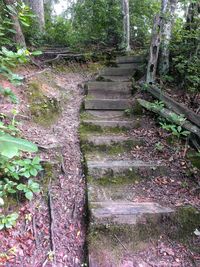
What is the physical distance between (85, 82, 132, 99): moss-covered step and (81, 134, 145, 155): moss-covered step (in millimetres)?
1831

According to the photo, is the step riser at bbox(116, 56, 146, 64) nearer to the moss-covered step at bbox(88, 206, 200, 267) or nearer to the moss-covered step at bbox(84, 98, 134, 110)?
the moss-covered step at bbox(84, 98, 134, 110)

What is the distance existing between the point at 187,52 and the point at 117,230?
4386 mm

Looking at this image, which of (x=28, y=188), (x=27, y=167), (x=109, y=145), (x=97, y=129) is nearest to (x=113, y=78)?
(x=97, y=129)

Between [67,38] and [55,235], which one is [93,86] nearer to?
[67,38]

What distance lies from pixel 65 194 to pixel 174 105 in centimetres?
256

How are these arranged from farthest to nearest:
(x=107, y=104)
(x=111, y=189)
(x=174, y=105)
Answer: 1. (x=107, y=104)
2. (x=174, y=105)
3. (x=111, y=189)

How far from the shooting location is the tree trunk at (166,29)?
5.83m

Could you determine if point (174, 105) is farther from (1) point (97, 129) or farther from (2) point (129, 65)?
(2) point (129, 65)

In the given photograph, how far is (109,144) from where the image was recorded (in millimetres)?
4465

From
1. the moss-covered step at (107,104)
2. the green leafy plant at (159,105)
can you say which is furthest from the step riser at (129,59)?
the green leafy plant at (159,105)

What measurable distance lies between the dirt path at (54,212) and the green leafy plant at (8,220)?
0.30 feet

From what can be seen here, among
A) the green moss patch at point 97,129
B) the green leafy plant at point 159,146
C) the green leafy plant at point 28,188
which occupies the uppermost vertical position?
the green moss patch at point 97,129

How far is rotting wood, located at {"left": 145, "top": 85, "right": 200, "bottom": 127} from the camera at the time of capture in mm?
4211

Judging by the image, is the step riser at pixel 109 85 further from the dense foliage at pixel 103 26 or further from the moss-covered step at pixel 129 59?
the dense foliage at pixel 103 26
